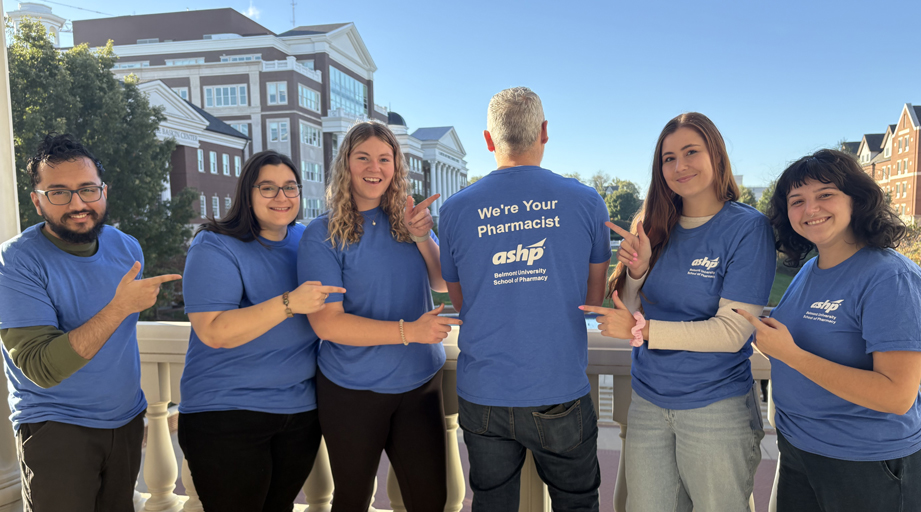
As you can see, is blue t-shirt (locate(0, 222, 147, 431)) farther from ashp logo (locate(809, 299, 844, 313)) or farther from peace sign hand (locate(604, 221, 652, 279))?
ashp logo (locate(809, 299, 844, 313))

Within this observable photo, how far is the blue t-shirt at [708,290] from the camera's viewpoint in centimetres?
168

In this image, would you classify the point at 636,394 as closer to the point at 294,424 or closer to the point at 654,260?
the point at 654,260

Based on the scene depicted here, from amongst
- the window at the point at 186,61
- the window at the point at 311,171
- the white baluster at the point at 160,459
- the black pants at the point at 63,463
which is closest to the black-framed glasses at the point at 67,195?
the black pants at the point at 63,463

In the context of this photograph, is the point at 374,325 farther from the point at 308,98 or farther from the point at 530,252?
the point at 308,98

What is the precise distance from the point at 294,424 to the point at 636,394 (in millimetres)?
1162

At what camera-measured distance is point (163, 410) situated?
2.55 meters

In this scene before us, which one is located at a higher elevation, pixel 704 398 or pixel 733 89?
pixel 733 89

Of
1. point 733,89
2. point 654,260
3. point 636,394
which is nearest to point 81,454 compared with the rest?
point 636,394

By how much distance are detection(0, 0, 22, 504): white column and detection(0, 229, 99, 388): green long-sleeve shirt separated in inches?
37.8

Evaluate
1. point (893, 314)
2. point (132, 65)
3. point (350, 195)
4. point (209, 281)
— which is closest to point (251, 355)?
point (209, 281)

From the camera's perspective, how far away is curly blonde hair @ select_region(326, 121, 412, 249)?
1.93 meters

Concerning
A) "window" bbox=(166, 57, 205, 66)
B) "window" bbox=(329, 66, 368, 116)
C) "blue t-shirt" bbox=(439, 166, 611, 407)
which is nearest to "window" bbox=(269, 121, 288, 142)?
"window" bbox=(329, 66, 368, 116)

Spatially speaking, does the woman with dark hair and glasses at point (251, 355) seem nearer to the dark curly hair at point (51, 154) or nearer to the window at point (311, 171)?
the dark curly hair at point (51, 154)

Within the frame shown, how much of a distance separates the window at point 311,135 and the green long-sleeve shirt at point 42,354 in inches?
1784
